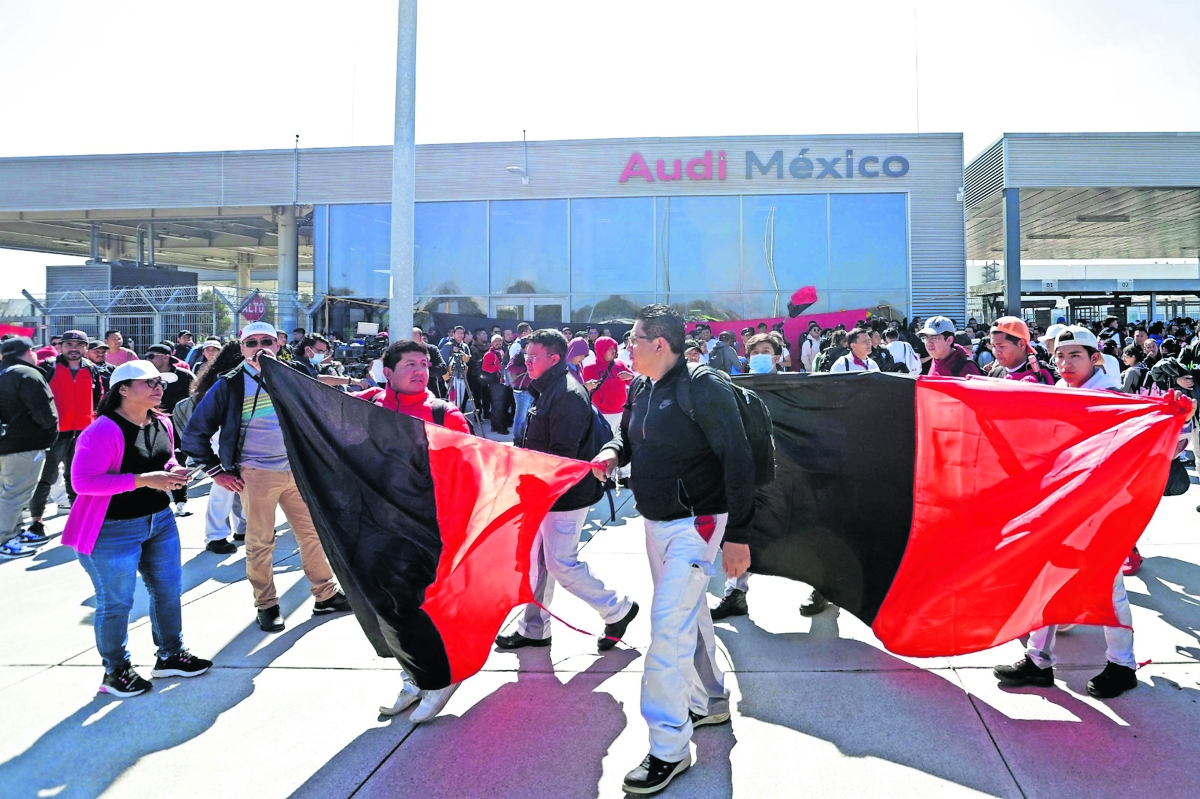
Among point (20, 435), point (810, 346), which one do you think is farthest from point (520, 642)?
point (810, 346)

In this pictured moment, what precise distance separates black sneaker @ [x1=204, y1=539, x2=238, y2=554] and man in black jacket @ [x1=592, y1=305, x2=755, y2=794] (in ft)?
17.6

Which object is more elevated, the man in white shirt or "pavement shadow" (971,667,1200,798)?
the man in white shirt

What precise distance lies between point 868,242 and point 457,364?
48.2ft

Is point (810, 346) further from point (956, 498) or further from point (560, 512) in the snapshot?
point (560, 512)

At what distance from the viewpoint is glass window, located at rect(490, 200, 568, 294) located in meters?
24.6

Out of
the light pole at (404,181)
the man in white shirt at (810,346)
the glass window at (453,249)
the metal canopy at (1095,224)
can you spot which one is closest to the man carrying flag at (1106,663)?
the light pole at (404,181)

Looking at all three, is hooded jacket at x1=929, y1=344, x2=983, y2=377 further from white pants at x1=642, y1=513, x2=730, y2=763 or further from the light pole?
the light pole

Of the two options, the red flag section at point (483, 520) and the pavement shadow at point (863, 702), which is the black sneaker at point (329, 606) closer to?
the red flag section at point (483, 520)

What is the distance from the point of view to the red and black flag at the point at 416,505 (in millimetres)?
4020

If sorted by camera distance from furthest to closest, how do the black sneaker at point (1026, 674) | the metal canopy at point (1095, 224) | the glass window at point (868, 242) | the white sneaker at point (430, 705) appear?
the metal canopy at point (1095, 224)
the glass window at point (868, 242)
the black sneaker at point (1026, 674)
the white sneaker at point (430, 705)

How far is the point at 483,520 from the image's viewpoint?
165 inches

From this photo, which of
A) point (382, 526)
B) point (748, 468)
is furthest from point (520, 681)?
point (748, 468)

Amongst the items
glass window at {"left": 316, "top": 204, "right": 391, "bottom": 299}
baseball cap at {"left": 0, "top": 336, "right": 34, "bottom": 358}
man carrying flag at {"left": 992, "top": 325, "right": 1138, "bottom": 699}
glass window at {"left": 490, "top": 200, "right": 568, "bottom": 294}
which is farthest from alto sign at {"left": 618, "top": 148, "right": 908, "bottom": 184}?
man carrying flag at {"left": 992, "top": 325, "right": 1138, "bottom": 699}

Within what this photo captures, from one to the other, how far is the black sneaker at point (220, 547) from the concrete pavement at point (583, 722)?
1.94 m
